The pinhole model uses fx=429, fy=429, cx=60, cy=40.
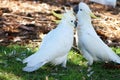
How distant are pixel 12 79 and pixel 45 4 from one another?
4237 mm

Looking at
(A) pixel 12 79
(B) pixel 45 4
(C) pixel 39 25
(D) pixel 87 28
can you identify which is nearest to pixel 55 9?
(B) pixel 45 4

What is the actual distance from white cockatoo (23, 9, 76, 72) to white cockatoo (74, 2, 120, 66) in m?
0.27

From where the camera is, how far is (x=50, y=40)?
609 centimetres

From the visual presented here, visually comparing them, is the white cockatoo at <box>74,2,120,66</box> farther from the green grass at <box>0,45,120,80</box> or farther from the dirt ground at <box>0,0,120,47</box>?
the dirt ground at <box>0,0,120,47</box>

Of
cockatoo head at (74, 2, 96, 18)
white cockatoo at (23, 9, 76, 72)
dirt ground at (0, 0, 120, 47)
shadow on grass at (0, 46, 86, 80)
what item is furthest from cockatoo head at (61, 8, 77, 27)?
dirt ground at (0, 0, 120, 47)

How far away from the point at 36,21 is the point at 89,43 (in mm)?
2377

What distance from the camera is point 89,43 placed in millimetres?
6398

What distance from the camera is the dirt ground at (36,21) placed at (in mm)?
7768

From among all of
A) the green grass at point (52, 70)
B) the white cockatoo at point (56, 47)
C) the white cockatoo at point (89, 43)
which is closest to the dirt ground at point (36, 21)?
the green grass at point (52, 70)

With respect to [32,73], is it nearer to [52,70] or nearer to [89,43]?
[52,70]

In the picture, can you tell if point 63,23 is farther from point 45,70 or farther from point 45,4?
point 45,4

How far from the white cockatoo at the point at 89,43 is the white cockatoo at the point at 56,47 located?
0.27 m

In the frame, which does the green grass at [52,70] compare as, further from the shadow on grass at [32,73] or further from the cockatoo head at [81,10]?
the cockatoo head at [81,10]

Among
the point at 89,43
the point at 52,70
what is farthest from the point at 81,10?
the point at 52,70
